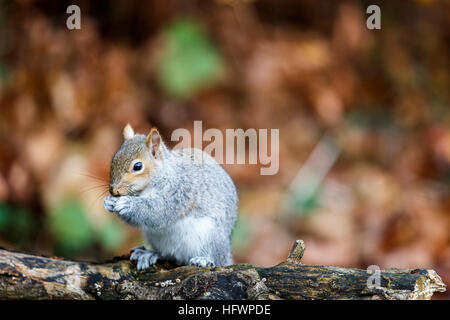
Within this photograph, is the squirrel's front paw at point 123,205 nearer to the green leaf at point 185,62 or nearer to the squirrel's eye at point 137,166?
the squirrel's eye at point 137,166

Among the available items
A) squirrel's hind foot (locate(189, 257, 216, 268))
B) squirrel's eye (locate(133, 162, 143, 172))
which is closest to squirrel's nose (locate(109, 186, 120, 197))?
squirrel's eye (locate(133, 162, 143, 172))

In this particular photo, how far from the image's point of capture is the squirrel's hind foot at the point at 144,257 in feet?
7.50

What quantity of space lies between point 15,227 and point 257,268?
273 centimetres

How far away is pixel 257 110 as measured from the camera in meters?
4.89

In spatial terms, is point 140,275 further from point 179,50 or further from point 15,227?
point 179,50

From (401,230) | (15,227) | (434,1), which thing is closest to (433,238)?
(401,230)

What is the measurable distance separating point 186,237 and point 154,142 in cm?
48

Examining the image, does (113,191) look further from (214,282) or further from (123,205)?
(214,282)

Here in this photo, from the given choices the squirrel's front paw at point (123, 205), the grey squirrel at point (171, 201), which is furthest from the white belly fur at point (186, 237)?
the squirrel's front paw at point (123, 205)

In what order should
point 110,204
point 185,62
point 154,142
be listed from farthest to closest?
point 185,62 < point 154,142 < point 110,204

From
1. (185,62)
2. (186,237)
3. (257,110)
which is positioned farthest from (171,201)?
(257,110)

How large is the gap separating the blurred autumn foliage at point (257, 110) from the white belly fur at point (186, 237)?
56.5 inches

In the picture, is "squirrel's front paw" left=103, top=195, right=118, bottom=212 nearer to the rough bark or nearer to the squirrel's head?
the squirrel's head

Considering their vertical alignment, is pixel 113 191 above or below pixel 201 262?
above
